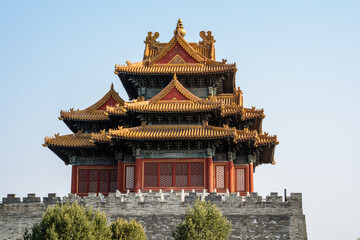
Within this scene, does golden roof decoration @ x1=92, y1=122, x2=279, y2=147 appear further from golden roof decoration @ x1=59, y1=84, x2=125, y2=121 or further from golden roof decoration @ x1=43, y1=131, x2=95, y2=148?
golden roof decoration @ x1=59, y1=84, x2=125, y2=121

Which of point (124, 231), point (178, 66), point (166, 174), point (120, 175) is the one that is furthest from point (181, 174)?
point (124, 231)

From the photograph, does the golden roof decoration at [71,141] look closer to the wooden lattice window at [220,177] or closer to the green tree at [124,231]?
the wooden lattice window at [220,177]

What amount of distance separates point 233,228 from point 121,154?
453 inches

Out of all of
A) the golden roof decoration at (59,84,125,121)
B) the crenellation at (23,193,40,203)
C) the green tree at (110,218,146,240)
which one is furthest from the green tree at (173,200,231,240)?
the golden roof decoration at (59,84,125,121)

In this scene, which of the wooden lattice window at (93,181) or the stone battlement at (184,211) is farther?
the wooden lattice window at (93,181)

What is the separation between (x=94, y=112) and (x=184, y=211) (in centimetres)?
1467

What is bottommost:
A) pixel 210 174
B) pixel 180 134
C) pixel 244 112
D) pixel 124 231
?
pixel 124 231

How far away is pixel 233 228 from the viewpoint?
3881 cm

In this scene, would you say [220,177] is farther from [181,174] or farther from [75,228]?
Answer: [75,228]

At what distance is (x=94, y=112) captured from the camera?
167 feet

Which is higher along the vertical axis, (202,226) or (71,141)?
(71,141)

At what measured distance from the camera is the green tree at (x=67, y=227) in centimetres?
3338

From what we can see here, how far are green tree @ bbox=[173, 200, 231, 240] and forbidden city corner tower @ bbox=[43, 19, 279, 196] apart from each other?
937cm

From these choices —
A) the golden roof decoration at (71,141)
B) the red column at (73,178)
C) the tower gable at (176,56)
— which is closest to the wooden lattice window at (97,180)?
the red column at (73,178)
